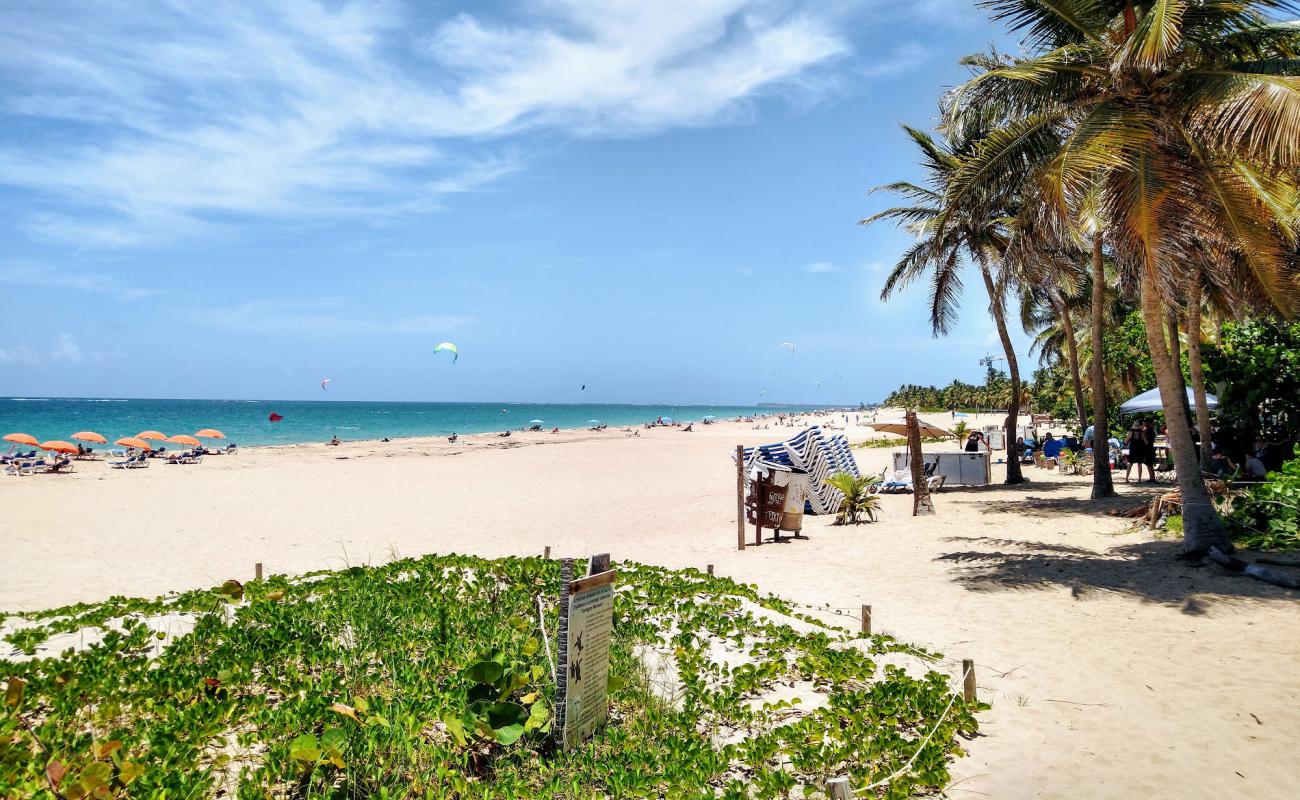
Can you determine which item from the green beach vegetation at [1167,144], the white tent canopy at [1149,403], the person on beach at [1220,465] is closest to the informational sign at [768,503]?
the green beach vegetation at [1167,144]

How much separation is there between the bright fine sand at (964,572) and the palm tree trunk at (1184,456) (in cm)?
47

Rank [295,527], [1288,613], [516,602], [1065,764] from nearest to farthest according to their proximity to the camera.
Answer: [1065,764] → [516,602] → [1288,613] → [295,527]

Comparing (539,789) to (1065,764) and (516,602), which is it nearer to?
(516,602)

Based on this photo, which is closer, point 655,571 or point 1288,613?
point 1288,613

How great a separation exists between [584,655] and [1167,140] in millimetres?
10027

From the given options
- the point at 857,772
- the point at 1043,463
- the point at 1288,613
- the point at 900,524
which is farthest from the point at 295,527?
the point at 1043,463

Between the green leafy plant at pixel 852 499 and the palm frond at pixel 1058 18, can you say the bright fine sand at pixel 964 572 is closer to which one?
the green leafy plant at pixel 852 499

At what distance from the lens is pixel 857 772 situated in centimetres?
373

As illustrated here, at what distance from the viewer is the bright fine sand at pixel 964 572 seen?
4.48m

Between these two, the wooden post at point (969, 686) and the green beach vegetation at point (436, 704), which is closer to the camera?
the green beach vegetation at point (436, 704)

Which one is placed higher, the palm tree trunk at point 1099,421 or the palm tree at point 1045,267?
the palm tree at point 1045,267

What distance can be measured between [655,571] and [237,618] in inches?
164

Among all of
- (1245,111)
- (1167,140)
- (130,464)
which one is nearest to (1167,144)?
(1167,140)

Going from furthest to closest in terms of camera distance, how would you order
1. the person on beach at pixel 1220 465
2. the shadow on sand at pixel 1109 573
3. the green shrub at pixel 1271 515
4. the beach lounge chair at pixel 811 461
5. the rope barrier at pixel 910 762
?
1. the beach lounge chair at pixel 811 461
2. the person on beach at pixel 1220 465
3. the green shrub at pixel 1271 515
4. the shadow on sand at pixel 1109 573
5. the rope barrier at pixel 910 762
